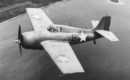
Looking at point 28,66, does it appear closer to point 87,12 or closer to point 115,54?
point 115,54

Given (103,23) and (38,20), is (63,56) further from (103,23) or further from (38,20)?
(38,20)

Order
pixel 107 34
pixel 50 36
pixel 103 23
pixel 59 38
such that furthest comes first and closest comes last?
pixel 103 23 → pixel 107 34 → pixel 59 38 → pixel 50 36

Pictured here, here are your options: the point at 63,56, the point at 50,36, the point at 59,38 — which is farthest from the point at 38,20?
the point at 63,56

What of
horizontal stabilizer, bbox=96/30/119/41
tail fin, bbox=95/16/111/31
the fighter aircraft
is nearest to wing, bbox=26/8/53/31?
the fighter aircraft

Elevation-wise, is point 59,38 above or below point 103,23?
below

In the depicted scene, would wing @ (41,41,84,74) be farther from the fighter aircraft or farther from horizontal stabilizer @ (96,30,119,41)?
horizontal stabilizer @ (96,30,119,41)

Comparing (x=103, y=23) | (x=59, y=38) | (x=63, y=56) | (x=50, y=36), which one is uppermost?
(x=103, y=23)

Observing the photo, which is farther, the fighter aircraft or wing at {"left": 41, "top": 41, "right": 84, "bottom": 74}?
the fighter aircraft

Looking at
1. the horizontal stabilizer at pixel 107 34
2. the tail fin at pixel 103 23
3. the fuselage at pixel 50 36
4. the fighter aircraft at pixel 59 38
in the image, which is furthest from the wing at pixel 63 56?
the tail fin at pixel 103 23
